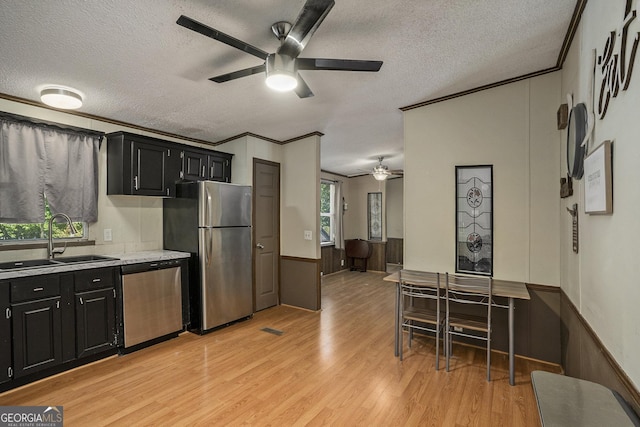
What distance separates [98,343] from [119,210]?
152 centimetres

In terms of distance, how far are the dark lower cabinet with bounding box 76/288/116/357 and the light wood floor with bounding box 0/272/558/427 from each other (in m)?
0.18

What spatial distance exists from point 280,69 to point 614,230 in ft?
6.47

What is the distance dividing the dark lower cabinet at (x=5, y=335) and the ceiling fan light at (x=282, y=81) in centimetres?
254

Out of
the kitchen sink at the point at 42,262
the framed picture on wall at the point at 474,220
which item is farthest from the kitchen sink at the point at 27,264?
the framed picture on wall at the point at 474,220

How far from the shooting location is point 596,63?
1735 mm

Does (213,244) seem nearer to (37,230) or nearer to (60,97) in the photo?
(37,230)

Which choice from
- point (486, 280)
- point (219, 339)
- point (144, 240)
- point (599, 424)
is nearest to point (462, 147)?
point (486, 280)

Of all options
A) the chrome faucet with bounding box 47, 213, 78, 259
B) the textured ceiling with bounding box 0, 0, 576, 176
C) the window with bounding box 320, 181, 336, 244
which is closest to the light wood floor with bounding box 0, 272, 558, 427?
the chrome faucet with bounding box 47, 213, 78, 259

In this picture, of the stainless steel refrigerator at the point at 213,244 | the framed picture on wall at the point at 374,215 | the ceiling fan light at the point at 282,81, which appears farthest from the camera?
the framed picture on wall at the point at 374,215

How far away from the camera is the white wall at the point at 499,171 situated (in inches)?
112

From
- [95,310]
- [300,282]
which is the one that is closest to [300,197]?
[300,282]

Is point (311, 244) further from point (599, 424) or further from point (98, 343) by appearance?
point (599, 424)

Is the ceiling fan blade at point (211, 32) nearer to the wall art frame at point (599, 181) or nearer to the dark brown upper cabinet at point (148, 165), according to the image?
the wall art frame at point (599, 181)

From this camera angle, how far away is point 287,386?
2.50m
